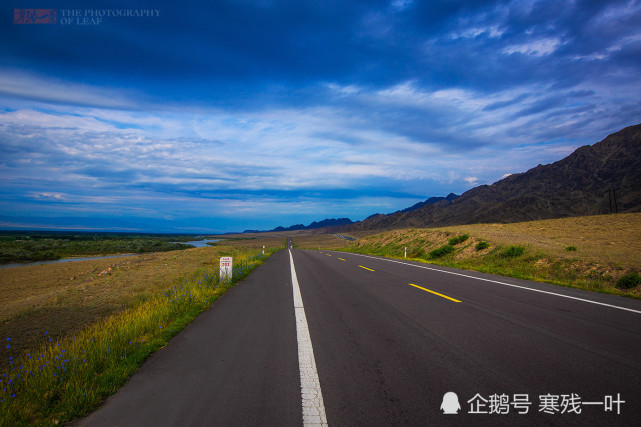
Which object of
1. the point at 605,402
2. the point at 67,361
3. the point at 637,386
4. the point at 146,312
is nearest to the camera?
the point at 605,402

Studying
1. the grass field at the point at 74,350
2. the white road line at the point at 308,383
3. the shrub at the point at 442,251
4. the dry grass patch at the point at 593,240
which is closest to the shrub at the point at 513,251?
the dry grass patch at the point at 593,240

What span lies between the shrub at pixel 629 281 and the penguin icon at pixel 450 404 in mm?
10442

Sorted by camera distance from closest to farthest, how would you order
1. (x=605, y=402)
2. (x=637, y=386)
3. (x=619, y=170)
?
(x=605, y=402)
(x=637, y=386)
(x=619, y=170)

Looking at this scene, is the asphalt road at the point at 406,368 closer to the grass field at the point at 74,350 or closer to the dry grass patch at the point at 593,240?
the grass field at the point at 74,350

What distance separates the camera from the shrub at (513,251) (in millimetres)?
16487

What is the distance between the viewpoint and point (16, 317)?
9.95 metres

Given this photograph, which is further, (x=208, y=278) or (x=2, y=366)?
(x=208, y=278)

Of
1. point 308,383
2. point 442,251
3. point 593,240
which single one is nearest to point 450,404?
point 308,383

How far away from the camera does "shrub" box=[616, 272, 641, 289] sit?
381 inches

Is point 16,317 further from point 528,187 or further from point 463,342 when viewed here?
point 528,187

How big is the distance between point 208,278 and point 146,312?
16.7 ft

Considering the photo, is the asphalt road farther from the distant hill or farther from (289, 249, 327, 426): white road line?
the distant hill

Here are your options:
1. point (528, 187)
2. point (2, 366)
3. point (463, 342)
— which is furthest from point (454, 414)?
point (528, 187)

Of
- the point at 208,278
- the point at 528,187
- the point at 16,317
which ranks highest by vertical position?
the point at 528,187
